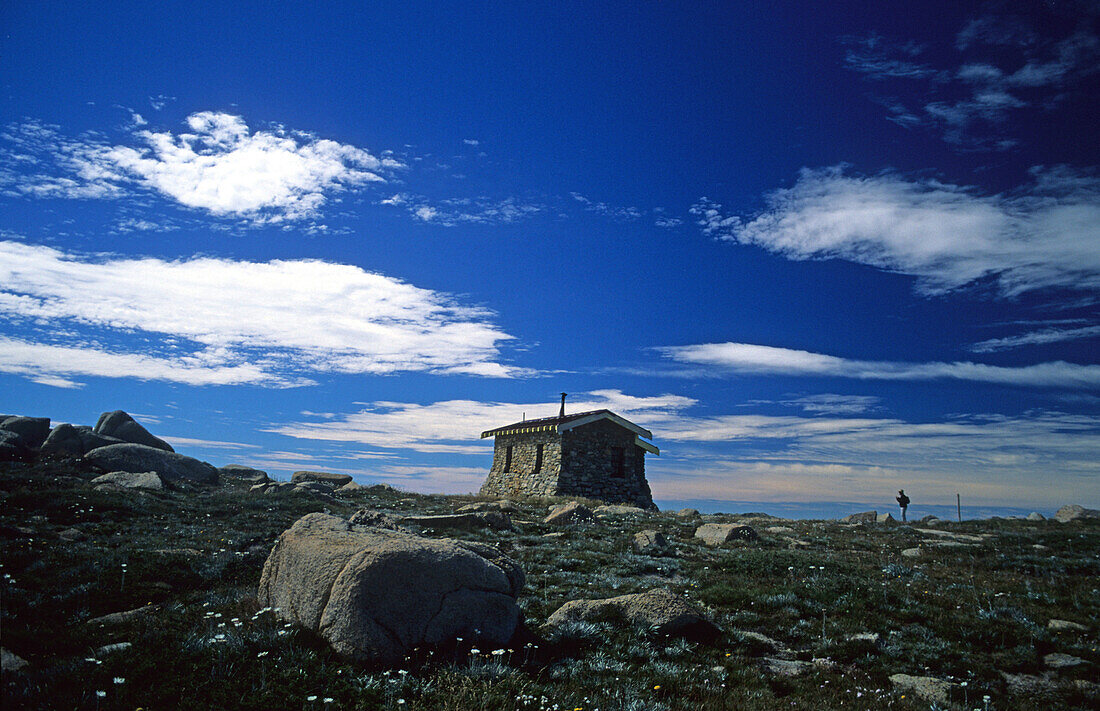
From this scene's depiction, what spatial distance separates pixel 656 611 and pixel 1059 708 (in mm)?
5985

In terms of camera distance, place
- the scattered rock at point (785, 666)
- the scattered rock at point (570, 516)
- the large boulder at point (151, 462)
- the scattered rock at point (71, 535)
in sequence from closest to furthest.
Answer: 1. the scattered rock at point (785, 666)
2. the scattered rock at point (71, 535)
3. the scattered rock at point (570, 516)
4. the large boulder at point (151, 462)

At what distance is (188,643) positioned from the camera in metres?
8.07

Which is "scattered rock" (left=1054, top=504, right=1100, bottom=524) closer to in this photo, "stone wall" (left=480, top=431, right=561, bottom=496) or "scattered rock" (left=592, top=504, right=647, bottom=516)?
"scattered rock" (left=592, top=504, right=647, bottom=516)

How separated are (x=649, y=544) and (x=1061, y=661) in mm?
10853

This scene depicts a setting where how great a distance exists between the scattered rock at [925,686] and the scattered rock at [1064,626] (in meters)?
5.04

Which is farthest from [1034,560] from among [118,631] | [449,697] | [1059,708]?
[118,631]

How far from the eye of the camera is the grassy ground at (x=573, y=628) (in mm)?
7234

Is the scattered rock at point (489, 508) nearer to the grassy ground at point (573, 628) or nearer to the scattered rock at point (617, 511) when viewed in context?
the scattered rock at point (617, 511)

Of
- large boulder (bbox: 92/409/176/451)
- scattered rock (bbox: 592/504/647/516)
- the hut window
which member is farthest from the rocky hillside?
large boulder (bbox: 92/409/176/451)

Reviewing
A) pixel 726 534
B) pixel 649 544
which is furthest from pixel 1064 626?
pixel 649 544

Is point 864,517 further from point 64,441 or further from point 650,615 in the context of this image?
point 64,441

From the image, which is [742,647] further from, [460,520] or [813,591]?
[460,520]

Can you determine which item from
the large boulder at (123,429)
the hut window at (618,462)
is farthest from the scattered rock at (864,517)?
the large boulder at (123,429)

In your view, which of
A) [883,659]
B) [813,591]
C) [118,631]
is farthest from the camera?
[813,591]
